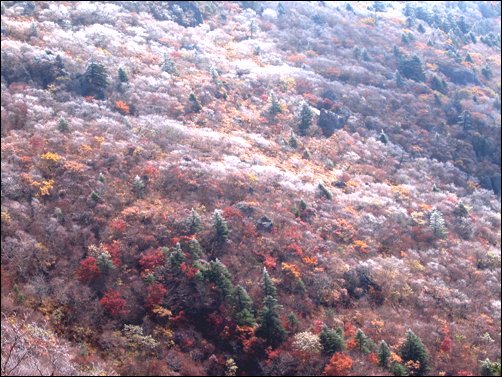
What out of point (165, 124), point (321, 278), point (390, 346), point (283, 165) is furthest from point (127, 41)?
point (390, 346)

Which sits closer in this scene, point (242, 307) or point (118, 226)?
point (242, 307)

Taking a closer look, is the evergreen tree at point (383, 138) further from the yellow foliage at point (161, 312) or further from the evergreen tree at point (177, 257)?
the yellow foliage at point (161, 312)

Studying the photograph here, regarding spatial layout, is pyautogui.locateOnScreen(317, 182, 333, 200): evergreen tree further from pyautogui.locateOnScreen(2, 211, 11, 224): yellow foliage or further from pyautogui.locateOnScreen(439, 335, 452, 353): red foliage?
pyautogui.locateOnScreen(2, 211, 11, 224): yellow foliage

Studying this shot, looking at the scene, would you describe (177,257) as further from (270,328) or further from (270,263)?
(270,328)

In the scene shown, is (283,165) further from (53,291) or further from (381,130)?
(53,291)

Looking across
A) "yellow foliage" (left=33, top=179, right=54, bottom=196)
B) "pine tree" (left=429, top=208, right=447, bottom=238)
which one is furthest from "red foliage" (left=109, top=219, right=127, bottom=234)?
"pine tree" (left=429, top=208, right=447, bottom=238)

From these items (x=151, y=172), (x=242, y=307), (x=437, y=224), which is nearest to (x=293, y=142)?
(x=437, y=224)

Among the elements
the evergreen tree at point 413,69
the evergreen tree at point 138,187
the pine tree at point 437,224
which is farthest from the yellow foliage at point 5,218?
the evergreen tree at point 413,69
